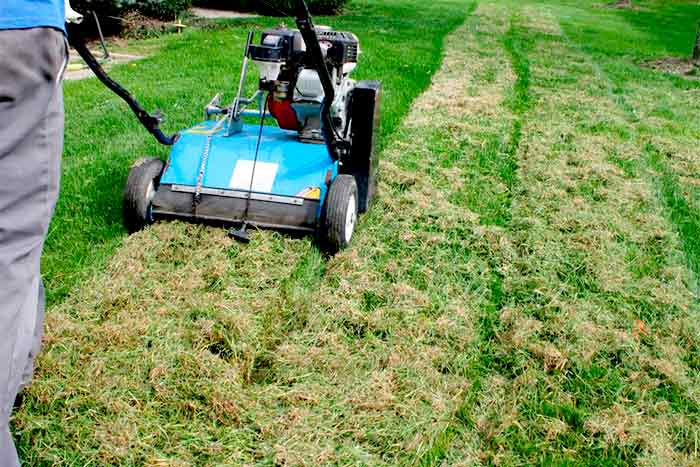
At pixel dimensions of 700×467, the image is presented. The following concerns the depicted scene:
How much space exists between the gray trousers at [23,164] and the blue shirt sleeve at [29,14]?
0.04ft

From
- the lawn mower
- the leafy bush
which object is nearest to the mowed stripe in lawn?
the lawn mower

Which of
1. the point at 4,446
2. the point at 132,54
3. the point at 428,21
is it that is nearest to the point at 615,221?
the point at 4,446

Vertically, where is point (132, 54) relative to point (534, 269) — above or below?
below

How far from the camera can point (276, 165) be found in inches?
153

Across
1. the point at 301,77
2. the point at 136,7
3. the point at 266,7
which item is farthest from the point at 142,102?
the point at 266,7

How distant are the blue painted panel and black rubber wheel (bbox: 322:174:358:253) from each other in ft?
0.38

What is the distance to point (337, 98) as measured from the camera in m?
4.14

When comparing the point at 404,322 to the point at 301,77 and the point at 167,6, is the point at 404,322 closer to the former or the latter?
the point at 301,77

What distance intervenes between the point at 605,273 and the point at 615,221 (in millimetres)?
898

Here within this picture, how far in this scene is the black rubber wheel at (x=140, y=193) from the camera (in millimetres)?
3754

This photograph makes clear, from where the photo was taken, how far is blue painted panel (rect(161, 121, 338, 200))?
382 centimetres

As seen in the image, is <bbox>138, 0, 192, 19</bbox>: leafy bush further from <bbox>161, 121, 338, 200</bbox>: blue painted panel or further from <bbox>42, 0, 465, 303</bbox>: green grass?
<bbox>161, 121, 338, 200</bbox>: blue painted panel

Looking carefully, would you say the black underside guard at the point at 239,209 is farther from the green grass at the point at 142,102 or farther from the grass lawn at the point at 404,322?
the green grass at the point at 142,102

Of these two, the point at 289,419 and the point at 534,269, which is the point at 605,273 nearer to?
the point at 534,269
